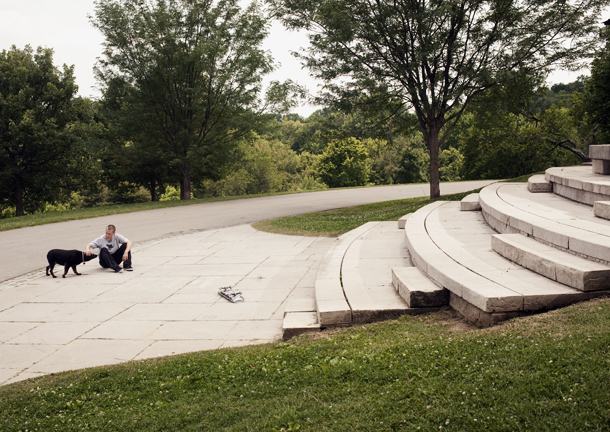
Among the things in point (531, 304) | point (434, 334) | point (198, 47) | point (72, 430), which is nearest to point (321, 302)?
point (434, 334)

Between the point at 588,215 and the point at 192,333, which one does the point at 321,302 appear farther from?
the point at 588,215

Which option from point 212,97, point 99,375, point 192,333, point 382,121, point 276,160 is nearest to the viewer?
point 99,375

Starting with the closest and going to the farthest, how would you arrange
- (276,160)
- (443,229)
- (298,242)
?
(443,229) < (298,242) < (276,160)

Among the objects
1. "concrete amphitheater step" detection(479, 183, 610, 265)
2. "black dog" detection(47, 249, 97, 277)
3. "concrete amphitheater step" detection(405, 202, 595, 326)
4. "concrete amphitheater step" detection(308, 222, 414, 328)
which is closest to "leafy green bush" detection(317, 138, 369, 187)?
"concrete amphitheater step" detection(479, 183, 610, 265)

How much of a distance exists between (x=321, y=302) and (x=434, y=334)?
1.58 metres

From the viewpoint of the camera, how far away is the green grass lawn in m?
2.76

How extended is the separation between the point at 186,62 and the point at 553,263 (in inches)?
911

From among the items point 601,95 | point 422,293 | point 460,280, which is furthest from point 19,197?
point 601,95

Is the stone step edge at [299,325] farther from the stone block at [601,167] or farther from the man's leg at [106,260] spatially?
the stone block at [601,167]

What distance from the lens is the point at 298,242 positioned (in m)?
11.4

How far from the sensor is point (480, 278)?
4660 mm

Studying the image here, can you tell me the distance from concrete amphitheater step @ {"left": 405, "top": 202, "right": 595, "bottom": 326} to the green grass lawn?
19 cm

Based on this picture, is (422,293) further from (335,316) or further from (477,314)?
(335,316)

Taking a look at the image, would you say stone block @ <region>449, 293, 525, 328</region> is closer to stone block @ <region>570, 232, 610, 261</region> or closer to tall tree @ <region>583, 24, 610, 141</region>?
stone block @ <region>570, 232, 610, 261</region>
